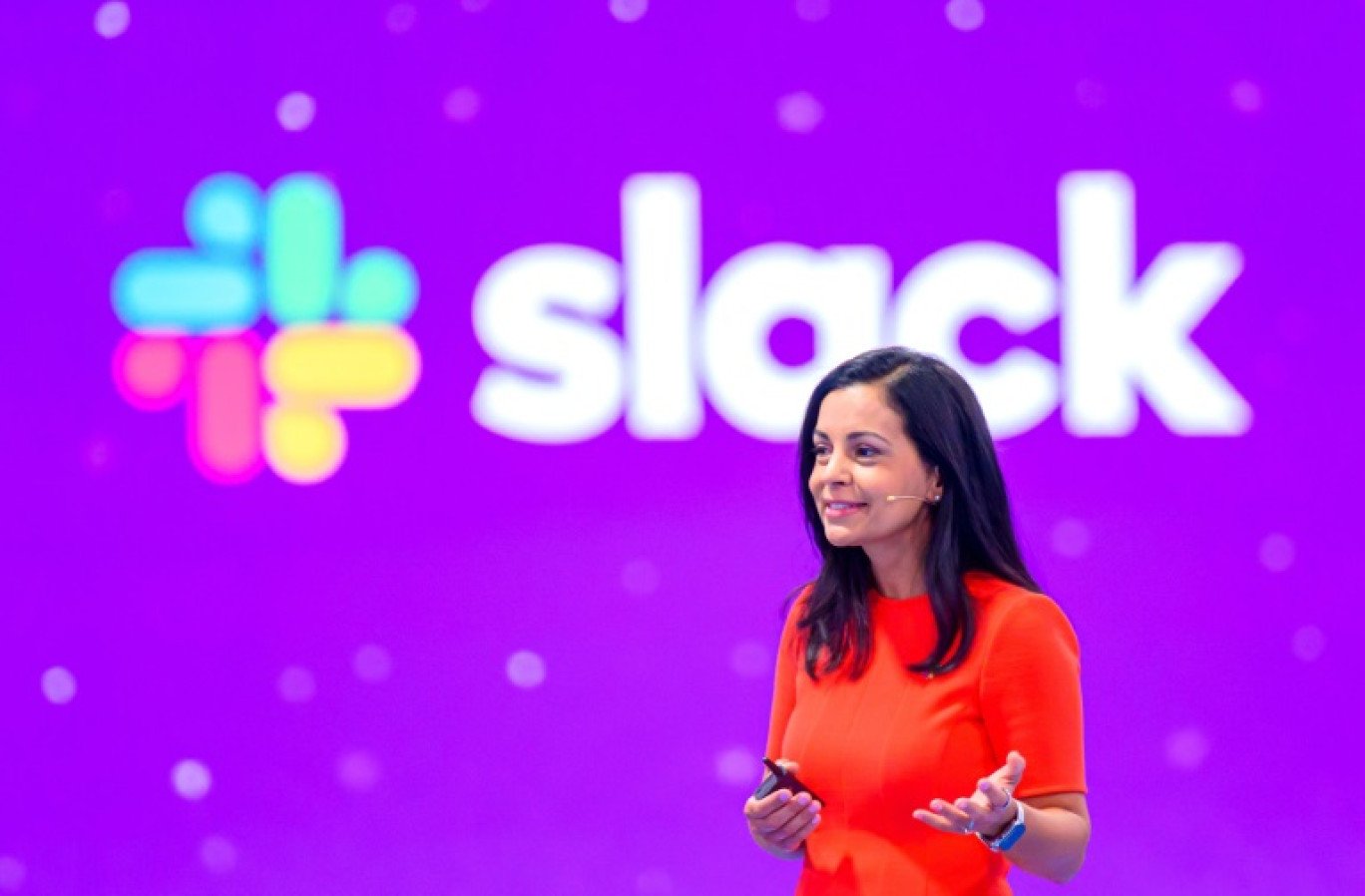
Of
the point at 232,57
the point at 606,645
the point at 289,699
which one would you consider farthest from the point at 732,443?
the point at 232,57

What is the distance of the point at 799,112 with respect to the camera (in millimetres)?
3707

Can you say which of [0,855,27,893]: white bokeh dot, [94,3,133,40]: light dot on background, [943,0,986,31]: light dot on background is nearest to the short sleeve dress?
[943,0,986,31]: light dot on background

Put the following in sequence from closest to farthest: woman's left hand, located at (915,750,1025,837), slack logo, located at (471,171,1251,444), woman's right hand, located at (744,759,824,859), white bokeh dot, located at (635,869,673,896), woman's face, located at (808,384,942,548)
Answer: woman's left hand, located at (915,750,1025,837) → woman's right hand, located at (744,759,824,859) → woman's face, located at (808,384,942,548) → slack logo, located at (471,171,1251,444) → white bokeh dot, located at (635,869,673,896)

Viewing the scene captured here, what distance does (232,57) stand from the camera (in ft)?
12.5

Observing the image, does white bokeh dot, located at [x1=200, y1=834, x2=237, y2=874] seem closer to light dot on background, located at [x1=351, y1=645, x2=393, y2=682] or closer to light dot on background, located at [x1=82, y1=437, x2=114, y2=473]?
light dot on background, located at [x1=351, y1=645, x2=393, y2=682]

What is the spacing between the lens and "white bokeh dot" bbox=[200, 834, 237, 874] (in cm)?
378

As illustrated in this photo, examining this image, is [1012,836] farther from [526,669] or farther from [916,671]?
[526,669]

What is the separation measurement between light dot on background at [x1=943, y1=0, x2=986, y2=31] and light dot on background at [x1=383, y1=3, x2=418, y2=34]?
1.17 metres

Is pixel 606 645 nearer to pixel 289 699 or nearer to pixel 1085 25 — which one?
pixel 289 699

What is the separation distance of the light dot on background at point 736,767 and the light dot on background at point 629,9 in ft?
5.33

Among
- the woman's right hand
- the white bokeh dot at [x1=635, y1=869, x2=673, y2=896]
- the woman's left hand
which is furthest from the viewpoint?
the white bokeh dot at [x1=635, y1=869, x2=673, y2=896]

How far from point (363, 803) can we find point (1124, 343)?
76.1 inches

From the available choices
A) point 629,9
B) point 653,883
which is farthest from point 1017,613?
point 629,9

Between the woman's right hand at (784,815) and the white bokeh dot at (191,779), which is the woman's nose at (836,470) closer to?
the woman's right hand at (784,815)
